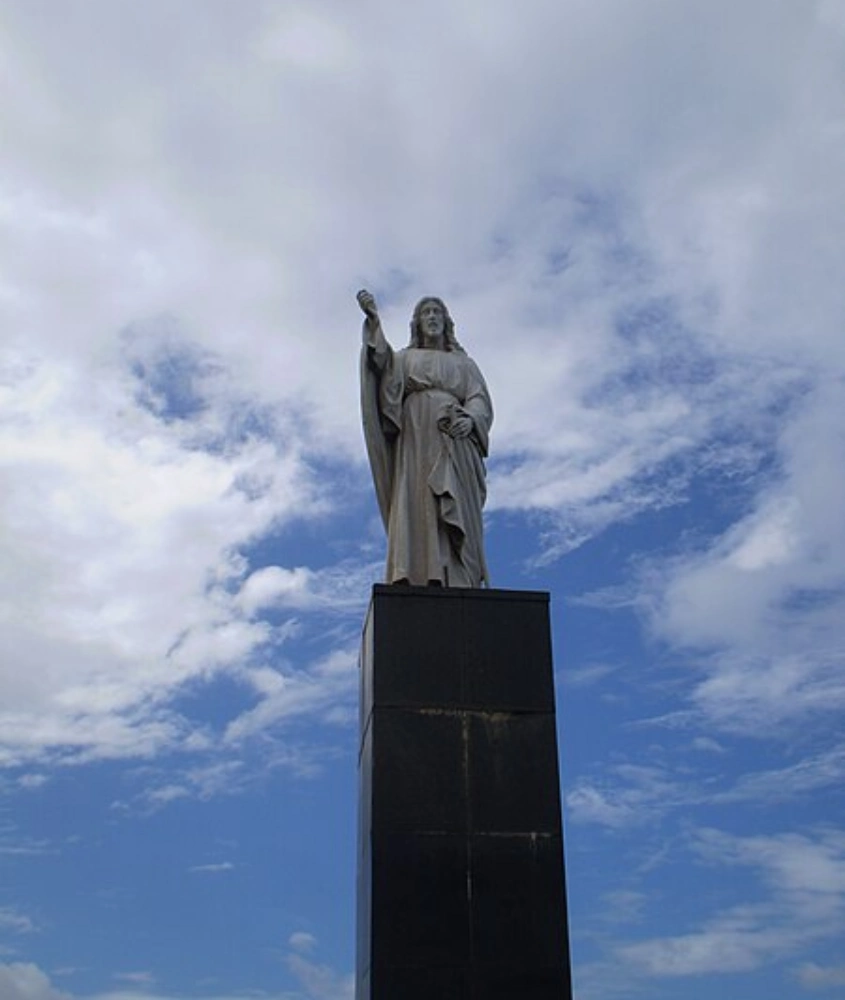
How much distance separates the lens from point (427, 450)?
50.2 ft

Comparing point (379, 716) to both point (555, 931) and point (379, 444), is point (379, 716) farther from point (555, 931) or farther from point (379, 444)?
point (379, 444)

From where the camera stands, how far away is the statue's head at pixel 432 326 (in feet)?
53.5

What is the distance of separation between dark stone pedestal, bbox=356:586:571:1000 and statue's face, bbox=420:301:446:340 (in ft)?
13.7

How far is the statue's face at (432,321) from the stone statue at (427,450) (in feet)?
0.04

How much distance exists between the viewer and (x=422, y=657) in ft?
43.8

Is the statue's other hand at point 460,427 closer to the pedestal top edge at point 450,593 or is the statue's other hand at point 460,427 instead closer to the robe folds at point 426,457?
the robe folds at point 426,457

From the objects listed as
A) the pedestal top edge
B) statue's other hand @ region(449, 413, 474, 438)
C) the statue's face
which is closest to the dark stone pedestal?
the pedestal top edge

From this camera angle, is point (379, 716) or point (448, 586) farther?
point (448, 586)

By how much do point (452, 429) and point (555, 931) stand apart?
6223 millimetres

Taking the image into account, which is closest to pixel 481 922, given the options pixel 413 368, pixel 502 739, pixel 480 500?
pixel 502 739

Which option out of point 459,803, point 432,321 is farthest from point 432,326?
point 459,803

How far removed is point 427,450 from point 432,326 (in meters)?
2.00

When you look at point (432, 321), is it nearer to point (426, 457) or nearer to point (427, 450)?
point (427, 450)

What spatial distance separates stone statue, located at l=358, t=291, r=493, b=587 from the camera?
14641 mm
